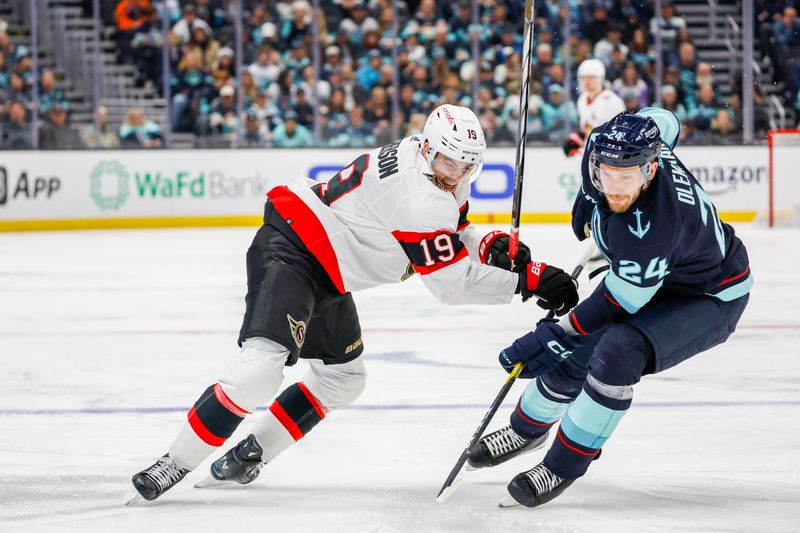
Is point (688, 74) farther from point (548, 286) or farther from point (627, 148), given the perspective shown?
point (627, 148)

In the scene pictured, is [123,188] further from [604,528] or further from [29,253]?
[604,528]

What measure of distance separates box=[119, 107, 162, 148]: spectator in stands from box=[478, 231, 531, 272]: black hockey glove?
8.60 metres

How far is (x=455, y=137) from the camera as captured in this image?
10.3 ft

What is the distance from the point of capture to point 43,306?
22.6 feet

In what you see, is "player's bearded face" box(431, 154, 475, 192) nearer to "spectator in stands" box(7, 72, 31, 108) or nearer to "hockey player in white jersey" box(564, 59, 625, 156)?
"hockey player in white jersey" box(564, 59, 625, 156)

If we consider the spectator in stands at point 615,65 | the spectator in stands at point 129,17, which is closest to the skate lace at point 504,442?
the spectator in stands at point 615,65

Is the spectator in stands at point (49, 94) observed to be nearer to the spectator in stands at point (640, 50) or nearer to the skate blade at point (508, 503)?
the spectator in stands at point (640, 50)

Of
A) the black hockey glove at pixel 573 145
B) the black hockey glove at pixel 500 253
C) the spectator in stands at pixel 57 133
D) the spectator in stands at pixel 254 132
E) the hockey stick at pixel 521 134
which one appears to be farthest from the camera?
the spectator in stands at pixel 254 132

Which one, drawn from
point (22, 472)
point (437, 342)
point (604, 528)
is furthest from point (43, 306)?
point (604, 528)

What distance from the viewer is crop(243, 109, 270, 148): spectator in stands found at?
11.7 metres

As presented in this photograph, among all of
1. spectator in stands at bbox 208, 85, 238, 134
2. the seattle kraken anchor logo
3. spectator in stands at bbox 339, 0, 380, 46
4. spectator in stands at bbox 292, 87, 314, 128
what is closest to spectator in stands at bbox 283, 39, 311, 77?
spectator in stands at bbox 292, 87, 314, 128

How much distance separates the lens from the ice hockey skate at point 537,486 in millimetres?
3072

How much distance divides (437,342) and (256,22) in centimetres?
747

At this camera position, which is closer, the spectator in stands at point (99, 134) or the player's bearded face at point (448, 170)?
the player's bearded face at point (448, 170)
